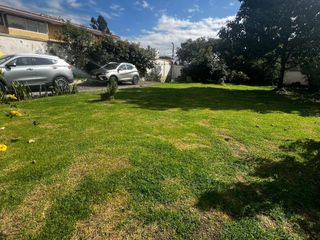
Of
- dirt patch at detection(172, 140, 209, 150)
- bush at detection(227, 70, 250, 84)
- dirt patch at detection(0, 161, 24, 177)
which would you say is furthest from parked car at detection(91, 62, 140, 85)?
dirt patch at detection(0, 161, 24, 177)

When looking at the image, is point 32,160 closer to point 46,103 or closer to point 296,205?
point 296,205

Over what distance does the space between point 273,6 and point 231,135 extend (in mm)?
12749

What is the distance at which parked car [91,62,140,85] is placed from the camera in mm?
17094

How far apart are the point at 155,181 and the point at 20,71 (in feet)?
30.6

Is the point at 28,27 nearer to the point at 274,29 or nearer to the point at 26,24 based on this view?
the point at 26,24

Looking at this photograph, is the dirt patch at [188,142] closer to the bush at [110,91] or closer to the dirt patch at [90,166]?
the dirt patch at [90,166]

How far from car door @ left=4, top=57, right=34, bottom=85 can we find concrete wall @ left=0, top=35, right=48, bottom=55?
5885 mm

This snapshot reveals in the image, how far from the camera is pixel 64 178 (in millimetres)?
3711

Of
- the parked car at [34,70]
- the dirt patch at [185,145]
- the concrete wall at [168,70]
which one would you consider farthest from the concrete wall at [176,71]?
the dirt patch at [185,145]

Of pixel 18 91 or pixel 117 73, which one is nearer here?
pixel 18 91

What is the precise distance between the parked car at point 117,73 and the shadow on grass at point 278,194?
542 inches

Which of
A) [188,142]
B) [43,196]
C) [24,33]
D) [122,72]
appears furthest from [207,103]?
[24,33]

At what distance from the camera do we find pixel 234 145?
5422 mm

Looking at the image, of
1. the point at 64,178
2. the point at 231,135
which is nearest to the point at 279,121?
the point at 231,135
